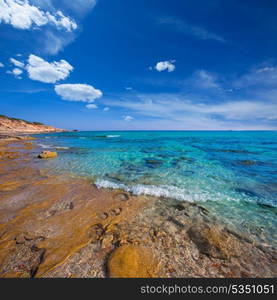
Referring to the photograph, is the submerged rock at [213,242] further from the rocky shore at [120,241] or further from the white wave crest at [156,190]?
the white wave crest at [156,190]

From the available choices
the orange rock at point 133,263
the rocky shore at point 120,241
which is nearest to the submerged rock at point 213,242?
the rocky shore at point 120,241

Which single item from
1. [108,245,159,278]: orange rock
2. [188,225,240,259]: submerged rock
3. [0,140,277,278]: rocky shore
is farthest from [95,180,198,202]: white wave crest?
Answer: [108,245,159,278]: orange rock

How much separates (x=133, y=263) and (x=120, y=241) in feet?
1.94

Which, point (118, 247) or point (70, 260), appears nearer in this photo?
point (70, 260)

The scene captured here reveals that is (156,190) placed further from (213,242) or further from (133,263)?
(133,263)

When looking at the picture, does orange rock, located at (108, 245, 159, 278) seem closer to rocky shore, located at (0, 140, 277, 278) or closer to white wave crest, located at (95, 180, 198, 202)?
rocky shore, located at (0, 140, 277, 278)

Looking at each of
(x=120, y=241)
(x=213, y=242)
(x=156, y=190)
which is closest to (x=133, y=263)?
(x=120, y=241)

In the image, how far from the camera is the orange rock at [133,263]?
228 cm
